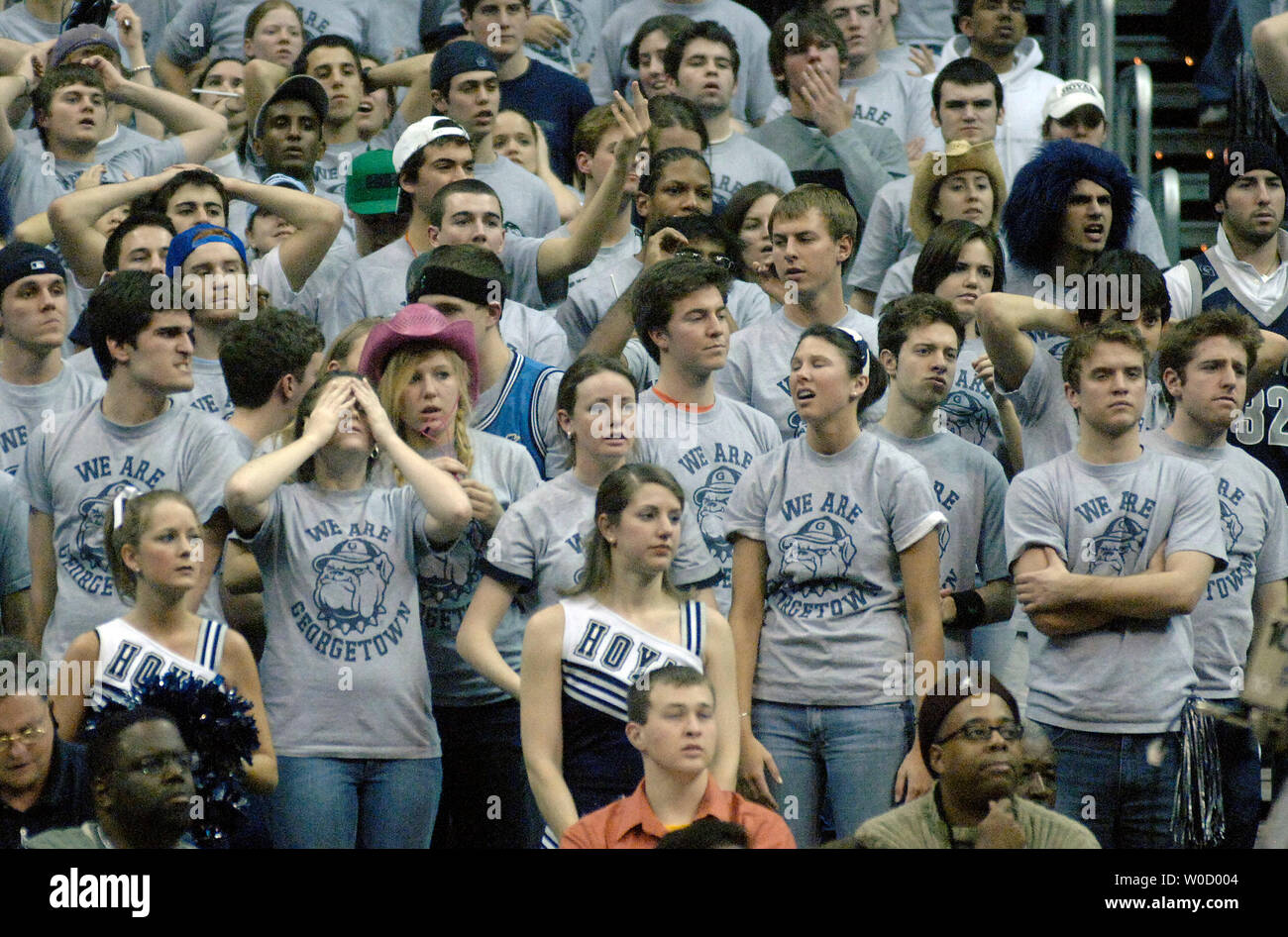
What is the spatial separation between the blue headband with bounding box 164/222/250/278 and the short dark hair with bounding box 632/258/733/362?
139cm

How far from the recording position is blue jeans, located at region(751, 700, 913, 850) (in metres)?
5.29

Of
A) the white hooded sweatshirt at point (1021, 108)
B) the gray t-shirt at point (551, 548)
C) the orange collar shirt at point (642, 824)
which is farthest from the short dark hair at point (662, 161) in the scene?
the orange collar shirt at point (642, 824)

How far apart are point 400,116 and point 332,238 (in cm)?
210

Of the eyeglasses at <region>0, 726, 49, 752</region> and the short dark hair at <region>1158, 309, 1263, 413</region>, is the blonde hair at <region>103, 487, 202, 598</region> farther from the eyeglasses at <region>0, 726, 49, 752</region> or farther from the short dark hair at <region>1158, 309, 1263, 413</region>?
the short dark hair at <region>1158, 309, 1263, 413</region>

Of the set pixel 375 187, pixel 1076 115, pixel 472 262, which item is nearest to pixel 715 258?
pixel 472 262

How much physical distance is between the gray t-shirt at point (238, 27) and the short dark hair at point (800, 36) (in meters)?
2.31

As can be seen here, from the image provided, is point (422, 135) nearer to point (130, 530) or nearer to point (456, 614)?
point (456, 614)

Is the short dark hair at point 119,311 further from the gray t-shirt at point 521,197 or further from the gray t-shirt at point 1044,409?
A: the gray t-shirt at point 1044,409

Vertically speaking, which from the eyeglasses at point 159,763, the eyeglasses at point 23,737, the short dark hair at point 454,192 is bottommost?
the eyeglasses at point 159,763

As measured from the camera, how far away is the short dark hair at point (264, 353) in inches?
227

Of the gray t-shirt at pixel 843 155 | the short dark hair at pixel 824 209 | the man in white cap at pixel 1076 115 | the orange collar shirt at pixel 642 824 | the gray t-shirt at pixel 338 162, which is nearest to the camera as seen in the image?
the orange collar shirt at pixel 642 824

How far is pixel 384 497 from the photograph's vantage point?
17.7 ft

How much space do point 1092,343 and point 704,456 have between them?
120 centimetres
